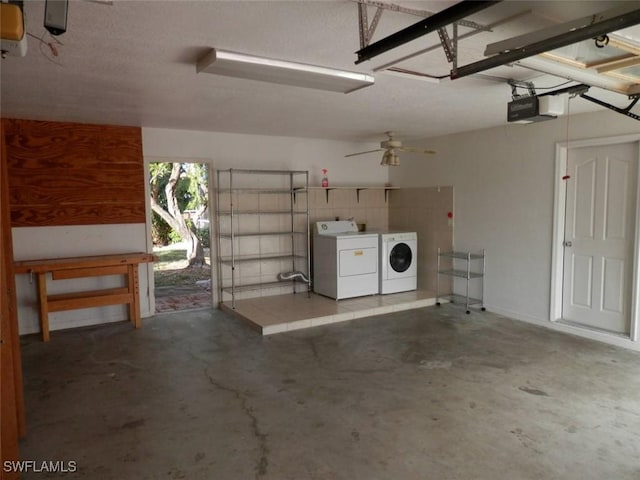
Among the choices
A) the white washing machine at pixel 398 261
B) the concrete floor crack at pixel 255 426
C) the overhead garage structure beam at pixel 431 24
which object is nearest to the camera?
the overhead garage structure beam at pixel 431 24

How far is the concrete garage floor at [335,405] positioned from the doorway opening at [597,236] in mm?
366

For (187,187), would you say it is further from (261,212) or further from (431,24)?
(431,24)

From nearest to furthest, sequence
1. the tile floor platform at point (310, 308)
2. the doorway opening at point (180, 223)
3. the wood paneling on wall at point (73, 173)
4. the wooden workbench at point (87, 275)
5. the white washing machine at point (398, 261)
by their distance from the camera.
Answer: the wooden workbench at point (87, 275) < the wood paneling on wall at point (73, 173) < the tile floor platform at point (310, 308) < the white washing machine at point (398, 261) < the doorway opening at point (180, 223)

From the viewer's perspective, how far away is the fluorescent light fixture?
2604 mm

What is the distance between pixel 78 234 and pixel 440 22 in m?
4.74

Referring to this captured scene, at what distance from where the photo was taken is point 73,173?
492cm

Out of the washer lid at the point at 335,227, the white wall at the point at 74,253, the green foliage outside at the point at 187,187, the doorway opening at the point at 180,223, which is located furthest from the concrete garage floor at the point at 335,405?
the green foliage outside at the point at 187,187

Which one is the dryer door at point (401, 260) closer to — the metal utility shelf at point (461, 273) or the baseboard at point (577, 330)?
the metal utility shelf at point (461, 273)

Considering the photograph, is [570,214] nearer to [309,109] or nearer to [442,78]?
[442,78]

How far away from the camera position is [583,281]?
15.3ft

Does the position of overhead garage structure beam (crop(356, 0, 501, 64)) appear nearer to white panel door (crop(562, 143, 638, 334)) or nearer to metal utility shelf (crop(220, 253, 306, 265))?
white panel door (crop(562, 143, 638, 334))

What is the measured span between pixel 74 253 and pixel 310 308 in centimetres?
287

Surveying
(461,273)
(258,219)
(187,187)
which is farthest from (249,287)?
(187,187)

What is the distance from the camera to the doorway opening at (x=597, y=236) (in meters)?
4.21
